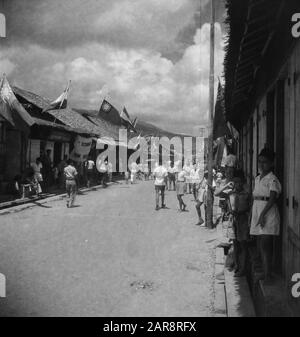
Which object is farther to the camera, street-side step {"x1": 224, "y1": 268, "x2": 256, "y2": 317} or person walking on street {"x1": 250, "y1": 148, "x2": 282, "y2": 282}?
street-side step {"x1": 224, "y1": 268, "x2": 256, "y2": 317}

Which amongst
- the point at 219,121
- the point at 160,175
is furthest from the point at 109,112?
the point at 219,121

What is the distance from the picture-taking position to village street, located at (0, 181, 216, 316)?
5.14m

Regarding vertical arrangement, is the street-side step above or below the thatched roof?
below

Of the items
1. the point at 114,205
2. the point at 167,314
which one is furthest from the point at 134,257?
the point at 114,205

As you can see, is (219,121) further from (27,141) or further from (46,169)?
(46,169)

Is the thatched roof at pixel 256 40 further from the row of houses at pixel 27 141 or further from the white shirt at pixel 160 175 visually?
the row of houses at pixel 27 141

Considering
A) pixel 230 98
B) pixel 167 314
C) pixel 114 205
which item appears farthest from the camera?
pixel 114 205

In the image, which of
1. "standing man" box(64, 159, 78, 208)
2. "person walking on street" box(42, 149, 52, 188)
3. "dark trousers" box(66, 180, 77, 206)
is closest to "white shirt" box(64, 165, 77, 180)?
"standing man" box(64, 159, 78, 208)

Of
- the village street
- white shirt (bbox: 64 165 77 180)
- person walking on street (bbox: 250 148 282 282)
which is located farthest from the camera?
white shirt (bbox: 64 165 77 180)

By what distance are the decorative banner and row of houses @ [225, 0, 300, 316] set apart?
1904 centimetres

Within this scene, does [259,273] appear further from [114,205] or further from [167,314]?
[114,205]

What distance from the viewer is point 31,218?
11891mm

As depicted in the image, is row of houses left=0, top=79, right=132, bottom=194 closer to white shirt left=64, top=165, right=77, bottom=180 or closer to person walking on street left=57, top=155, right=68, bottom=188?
person walking on street left=57, top=155, right=68, bottom=188
